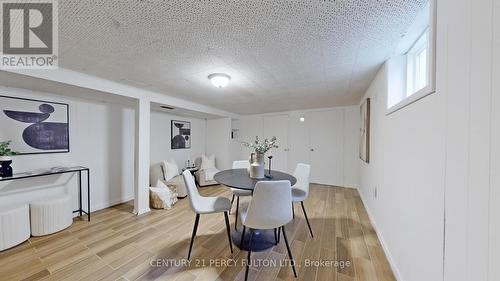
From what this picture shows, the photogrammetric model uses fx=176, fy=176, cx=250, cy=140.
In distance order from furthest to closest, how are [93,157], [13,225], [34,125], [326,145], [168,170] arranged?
[326,145] → [168,170] → [93,157] → [34,125] → [13,225]

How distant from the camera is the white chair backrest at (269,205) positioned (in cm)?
149

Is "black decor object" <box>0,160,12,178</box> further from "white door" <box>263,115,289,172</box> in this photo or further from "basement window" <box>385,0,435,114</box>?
"white door" <box>263,115,289,172</box>

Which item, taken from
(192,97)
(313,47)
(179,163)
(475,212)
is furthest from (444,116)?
(179,163)

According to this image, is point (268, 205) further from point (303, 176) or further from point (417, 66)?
point (417, 66)

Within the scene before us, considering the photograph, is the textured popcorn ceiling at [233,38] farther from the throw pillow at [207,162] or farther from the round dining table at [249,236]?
the throw pillow at [207,162]

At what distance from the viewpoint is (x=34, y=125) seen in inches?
96.1

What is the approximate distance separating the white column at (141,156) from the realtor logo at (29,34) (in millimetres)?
1115

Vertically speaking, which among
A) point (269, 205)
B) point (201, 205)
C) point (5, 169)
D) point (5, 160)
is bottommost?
point (201, 205)

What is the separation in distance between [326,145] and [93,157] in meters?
5.09

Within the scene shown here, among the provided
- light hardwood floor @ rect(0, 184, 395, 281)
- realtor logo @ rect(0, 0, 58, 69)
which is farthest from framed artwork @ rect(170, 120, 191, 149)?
realtor logo @ rect(0, 0, 58, 69)

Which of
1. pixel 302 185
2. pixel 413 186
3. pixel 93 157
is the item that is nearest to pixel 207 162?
pixel 93 157

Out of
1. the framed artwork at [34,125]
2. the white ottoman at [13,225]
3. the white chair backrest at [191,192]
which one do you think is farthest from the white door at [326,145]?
the white ottoman at [13,225]

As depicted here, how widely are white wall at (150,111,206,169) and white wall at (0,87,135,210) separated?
605 mm

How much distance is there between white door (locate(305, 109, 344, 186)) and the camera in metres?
4.62
